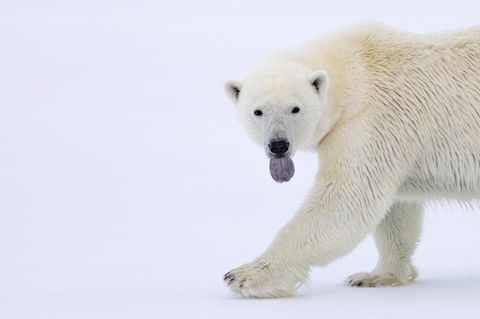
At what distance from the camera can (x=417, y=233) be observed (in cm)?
795

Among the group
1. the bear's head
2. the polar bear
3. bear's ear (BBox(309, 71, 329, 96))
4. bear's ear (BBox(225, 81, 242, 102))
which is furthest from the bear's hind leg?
bear's ear (BBox(225, 81, 242, 102))

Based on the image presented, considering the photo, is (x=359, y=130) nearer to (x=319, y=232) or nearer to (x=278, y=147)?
(x=278, y=147)

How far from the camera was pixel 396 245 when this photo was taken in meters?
7.88

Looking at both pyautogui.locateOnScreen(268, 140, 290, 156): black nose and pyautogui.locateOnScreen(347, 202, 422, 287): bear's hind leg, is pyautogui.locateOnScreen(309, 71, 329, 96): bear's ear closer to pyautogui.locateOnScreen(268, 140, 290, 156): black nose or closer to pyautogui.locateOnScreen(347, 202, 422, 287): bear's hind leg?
pyautogui.locateOnScreen(268, 140, 290, 156): black nose

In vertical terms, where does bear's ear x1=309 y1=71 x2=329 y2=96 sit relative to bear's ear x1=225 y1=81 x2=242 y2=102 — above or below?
below

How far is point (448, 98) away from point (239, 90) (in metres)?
1.34

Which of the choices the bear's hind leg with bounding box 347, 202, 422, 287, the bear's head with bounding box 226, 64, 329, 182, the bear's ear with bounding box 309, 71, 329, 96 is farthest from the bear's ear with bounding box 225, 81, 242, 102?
the bear's hind leg with bounding box 347, 202, 422, 287

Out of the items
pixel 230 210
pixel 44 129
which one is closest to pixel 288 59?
pixel 230 210

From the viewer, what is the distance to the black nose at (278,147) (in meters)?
6.94

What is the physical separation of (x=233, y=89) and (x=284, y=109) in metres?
0.55

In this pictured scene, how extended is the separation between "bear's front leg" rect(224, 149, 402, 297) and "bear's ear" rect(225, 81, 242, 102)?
0.84m

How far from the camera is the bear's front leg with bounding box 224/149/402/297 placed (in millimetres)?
6953

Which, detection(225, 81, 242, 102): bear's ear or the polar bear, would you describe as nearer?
the polar bear

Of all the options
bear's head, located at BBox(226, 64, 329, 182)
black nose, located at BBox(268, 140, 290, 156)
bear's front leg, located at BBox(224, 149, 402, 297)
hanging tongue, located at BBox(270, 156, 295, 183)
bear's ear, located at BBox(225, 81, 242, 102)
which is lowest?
bear's front leg, located at BBox(224, 149, 402, 297)
